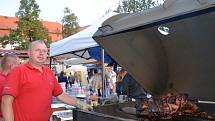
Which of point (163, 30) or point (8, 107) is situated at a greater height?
point (163, 30)

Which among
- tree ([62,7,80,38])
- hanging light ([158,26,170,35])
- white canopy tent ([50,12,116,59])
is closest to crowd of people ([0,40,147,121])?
hanging light ([158,26,170,35])

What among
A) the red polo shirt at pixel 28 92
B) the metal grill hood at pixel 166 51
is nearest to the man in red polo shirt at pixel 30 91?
the red polo shirt at pixel 28 92

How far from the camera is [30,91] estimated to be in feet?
10.8

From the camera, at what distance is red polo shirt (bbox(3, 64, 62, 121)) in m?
3.23

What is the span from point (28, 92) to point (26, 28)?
3582 centimetres

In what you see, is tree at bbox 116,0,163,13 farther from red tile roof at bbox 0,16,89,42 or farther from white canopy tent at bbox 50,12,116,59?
red tile roof at bbox 0,16,89,42

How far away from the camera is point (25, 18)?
38.4 meters

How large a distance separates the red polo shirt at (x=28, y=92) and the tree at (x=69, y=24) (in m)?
42.7

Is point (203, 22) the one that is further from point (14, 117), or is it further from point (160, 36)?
point (14, 117)

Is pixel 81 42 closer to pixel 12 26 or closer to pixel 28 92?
pixel 28 92

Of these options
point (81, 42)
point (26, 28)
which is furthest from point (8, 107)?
point (26, 28)

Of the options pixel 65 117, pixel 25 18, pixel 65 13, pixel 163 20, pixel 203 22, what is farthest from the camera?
pixel 65 13

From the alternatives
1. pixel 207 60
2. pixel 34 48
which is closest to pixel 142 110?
pixel 207 60

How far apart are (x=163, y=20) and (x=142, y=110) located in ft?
3.79
